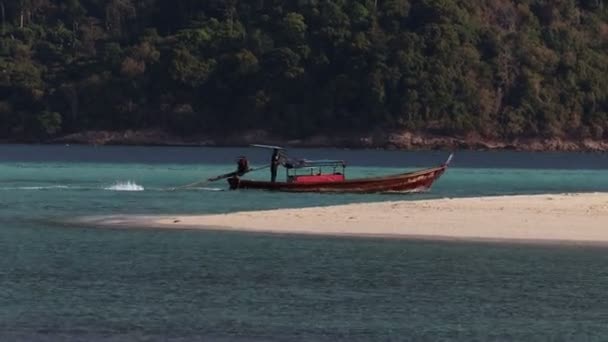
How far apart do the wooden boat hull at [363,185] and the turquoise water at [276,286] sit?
996 cm

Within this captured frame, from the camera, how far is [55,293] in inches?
1082

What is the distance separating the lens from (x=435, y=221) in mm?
39250

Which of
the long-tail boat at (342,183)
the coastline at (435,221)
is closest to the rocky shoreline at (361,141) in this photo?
the long-tail boat at (342,183)

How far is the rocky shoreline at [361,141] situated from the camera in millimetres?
131375

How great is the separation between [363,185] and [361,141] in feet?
251

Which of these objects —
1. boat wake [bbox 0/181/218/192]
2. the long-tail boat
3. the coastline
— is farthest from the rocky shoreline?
the coastline

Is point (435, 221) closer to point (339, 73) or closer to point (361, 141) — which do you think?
point (361, 141)

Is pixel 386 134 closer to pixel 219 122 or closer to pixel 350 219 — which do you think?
pixel 219 122

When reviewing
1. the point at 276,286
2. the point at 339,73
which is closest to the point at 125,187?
the point at 276,286

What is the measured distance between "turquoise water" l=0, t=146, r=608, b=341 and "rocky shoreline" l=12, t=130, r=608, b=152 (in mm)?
84722

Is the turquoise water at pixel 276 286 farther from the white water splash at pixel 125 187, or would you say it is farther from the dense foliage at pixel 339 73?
the dense foliage at pixel 339 73

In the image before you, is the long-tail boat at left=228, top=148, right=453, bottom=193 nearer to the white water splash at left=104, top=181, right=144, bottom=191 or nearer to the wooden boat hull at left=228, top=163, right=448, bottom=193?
the wooden boat hull at left=228, top=163, right=448, bottom=193

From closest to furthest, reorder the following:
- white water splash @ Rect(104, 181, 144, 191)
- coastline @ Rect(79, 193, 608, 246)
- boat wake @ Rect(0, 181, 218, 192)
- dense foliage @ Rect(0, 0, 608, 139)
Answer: coastline @ Rect(79, 193, 608, 246), white water splash @ Rect(104, 181, 144, 191), boat wake @ Rect(0, 181, 218, 192), dense foliage @ Rect(0, 0, 608, 139)

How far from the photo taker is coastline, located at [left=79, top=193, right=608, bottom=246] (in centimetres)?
3638
